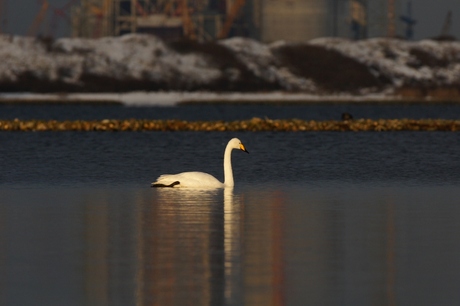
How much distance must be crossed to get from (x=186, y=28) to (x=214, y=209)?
17320 cm

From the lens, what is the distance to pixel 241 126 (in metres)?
67.3

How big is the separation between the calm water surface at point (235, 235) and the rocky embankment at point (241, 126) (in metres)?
25.8

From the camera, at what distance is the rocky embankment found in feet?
219

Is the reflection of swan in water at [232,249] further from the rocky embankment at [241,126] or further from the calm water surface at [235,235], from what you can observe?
the rocky embankment at [241,126]

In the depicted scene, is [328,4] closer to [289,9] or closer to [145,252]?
[289,9]

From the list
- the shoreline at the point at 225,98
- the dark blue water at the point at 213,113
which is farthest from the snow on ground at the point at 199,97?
the dark blue water at the point at 213,113

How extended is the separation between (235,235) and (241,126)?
1870 inches

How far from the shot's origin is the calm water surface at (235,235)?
1461 centimetres

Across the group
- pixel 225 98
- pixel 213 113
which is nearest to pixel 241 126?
pixel 213 113

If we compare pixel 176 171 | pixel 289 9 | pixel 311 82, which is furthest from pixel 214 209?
pixel 311 82

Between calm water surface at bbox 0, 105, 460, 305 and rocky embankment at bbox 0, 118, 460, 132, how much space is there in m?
25.8

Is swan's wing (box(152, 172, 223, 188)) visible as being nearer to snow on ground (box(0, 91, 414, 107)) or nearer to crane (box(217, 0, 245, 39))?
snow on ground (box(0, 91, 414, 107))

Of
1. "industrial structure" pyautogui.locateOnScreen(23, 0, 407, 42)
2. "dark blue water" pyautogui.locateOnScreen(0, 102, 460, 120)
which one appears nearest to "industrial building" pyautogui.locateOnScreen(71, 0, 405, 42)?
"industrial structure" pyautogui.locateOnScreen(23, 0, 407, 42)

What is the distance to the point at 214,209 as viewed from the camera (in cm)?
2430
